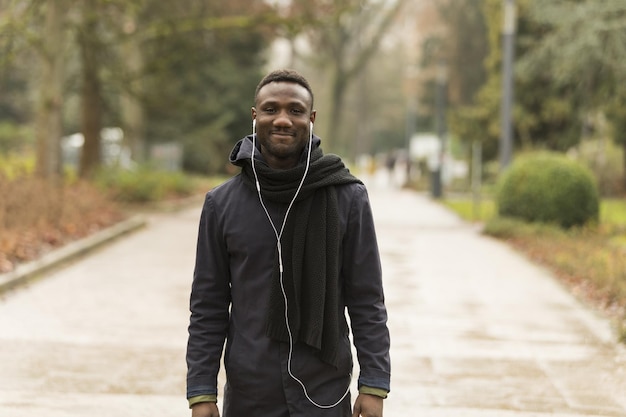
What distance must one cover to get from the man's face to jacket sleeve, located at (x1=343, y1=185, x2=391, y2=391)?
0.28m

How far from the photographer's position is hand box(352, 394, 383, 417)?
11.1 ft

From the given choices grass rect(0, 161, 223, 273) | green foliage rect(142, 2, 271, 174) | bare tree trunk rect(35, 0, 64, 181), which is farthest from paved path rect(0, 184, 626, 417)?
green foliage rect(142, 2, 271, 174)

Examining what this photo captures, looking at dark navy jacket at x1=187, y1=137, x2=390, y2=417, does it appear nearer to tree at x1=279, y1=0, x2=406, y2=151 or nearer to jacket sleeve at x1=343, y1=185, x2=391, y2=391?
jacket sleeve at x1=343, y1=185, x2=391, y2=391

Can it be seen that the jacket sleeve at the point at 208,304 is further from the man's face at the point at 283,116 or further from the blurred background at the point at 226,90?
the blurred background at the point at 226,90

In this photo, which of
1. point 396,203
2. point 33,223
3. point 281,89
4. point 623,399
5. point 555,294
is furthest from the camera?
point 396,203

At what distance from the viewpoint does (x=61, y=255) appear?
13.1 metres

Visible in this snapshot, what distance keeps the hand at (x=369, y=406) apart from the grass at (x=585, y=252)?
5762mm

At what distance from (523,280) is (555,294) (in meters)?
1.21

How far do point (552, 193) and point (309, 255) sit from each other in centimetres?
1666

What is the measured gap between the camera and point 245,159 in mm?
3396

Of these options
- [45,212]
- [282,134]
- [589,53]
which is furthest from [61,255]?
[589,53]

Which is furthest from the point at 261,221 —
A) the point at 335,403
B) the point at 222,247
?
the point at 335,403

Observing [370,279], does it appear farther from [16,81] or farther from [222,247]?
[16,81]

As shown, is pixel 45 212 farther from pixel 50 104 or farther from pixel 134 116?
pixel 134 116
